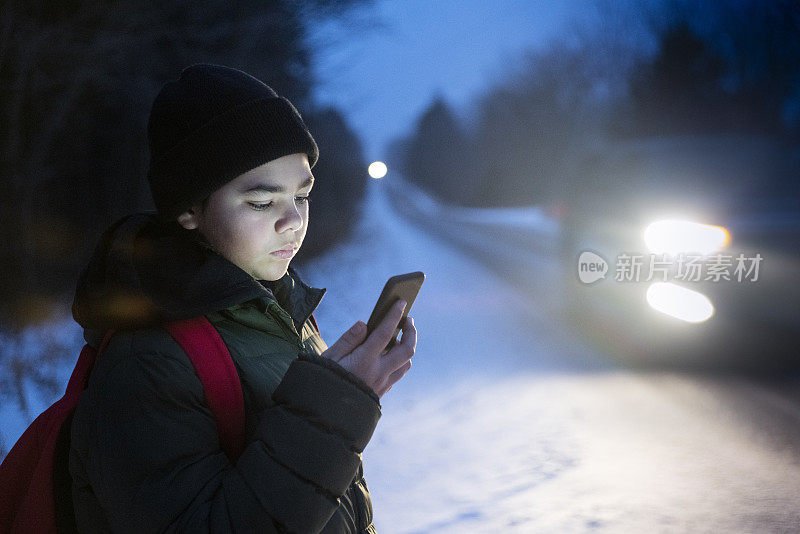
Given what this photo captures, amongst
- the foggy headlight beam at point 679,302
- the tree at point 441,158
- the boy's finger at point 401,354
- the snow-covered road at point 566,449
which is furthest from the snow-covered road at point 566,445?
the tree at point 441,158

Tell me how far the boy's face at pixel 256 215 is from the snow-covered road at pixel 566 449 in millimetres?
1833

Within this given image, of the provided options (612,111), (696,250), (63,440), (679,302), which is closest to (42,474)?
(63,440)

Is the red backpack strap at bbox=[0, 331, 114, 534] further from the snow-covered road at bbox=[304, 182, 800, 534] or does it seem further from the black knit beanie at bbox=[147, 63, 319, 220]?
the snow-covered road at bbox=[304, 182, 800, 534]

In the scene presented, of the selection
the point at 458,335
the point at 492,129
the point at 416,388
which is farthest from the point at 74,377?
the point at 492,129

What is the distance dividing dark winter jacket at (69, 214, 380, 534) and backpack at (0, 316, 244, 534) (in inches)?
0.8

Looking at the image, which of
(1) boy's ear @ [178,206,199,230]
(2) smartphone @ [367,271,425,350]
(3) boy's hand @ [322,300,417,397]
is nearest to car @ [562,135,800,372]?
(2) smartphone @ [367,271,425,350]

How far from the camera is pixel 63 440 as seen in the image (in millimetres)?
1003

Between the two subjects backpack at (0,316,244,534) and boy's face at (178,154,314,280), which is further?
boy's face at (178,154,314,280)

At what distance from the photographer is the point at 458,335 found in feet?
18.3

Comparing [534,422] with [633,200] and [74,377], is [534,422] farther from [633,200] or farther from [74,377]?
[74,377]

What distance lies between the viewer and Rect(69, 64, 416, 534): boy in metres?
0.88

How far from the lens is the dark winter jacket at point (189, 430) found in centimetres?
87

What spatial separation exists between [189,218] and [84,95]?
2.79 metres

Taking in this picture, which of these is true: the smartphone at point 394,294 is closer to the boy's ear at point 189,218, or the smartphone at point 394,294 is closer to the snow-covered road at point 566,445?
the boy's ear at point 189,218
